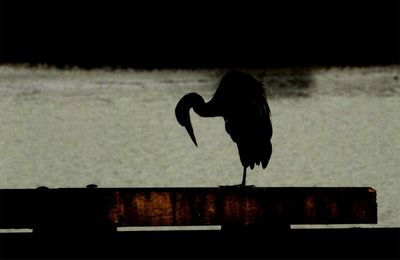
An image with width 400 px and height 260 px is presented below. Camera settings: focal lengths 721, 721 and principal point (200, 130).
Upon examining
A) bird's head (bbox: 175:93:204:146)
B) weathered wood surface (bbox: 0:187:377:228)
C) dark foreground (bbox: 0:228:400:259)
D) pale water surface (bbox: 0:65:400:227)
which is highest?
pale water surface (bbox: 0:65:400:227)

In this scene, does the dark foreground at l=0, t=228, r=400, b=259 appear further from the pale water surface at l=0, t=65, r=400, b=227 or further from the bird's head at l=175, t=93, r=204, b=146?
the pale water surface at l=0, t=65, r=400, b=227

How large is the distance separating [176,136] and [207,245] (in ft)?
23.5

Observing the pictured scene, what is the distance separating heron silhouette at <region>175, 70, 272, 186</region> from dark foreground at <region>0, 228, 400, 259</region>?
0.24 meters

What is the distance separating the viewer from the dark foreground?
237cm

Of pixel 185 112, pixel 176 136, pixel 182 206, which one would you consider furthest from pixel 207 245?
pixel 176 136

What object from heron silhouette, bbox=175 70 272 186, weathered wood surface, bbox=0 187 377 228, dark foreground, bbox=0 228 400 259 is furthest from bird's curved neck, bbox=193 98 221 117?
dark foreground, bbox=0 228 400 259

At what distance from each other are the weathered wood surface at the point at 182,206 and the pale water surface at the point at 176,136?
3325mm

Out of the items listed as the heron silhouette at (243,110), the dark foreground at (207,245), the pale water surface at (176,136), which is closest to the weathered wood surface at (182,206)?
the dark foreground at (207,245)

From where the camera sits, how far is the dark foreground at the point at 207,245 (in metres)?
2.37

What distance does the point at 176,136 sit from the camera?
9547mm

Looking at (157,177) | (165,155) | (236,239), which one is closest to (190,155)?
(165,155)

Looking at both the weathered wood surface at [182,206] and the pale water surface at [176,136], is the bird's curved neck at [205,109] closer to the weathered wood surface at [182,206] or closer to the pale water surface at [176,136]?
the weathered wood surface at [182,206]

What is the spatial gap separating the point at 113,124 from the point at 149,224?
25.4 ft

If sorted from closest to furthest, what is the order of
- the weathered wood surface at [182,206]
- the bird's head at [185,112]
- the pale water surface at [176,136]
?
the weathered wood surface at [182,206] → the bird's head at [185,112] → the pale water surface at [176,136]
